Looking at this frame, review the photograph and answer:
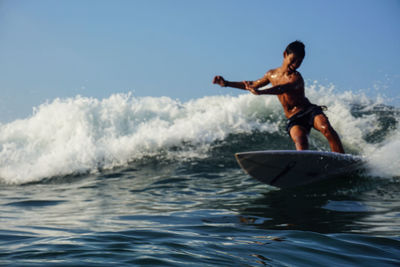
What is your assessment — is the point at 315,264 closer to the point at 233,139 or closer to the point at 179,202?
the point at 179,202

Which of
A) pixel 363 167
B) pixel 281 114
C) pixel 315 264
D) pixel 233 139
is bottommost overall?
pixel 315 264

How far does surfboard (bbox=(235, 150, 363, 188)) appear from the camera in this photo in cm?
495

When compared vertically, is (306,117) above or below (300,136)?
above

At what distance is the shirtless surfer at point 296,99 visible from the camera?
514cm

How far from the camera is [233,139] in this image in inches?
384

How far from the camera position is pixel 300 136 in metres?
5.35

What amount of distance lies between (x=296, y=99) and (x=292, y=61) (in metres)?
0.53

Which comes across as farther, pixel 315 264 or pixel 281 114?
pixel 281 114

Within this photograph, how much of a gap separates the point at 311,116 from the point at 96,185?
12.5 ft

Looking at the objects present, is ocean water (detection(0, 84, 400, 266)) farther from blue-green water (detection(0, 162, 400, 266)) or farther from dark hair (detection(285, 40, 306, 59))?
dark hair (detection(285, 40, 306, 59))

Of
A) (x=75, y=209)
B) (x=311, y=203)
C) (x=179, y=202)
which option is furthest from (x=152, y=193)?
(x=311, y=203)

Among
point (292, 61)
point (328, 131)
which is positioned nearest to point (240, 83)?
point (292, 61)

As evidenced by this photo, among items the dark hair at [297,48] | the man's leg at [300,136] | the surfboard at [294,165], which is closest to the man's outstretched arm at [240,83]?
the dark hair at [297,48]

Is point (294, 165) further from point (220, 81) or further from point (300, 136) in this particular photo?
point (220, 81)
